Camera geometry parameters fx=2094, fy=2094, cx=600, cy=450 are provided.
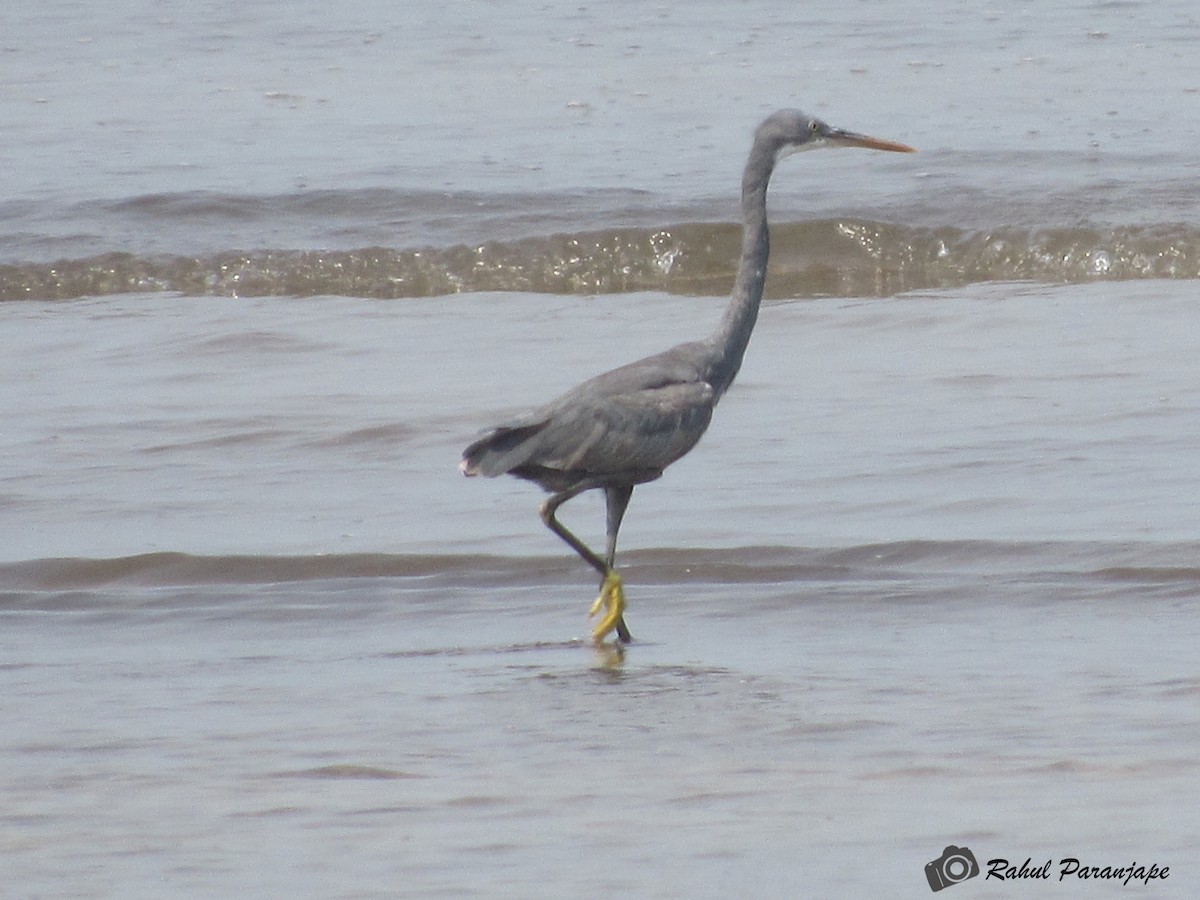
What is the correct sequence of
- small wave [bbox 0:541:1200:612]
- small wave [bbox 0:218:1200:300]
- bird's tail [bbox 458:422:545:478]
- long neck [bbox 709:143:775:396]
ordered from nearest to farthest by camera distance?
bird's tail [bbox 458:422:545:478] → small wave [bbox 0:541:1200:612] → long neck [bbox 709:143:775:396] → small wave [bbox 0:218:1200:300]

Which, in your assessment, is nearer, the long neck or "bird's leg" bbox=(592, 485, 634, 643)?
"bird's leg" bbox=(592, 485, 634, 643)

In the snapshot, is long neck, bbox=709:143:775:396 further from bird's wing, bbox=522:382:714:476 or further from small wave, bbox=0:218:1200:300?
small wave, bbox=0:218:1200:300

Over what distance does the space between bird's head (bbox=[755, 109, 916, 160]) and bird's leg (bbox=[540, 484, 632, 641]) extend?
4.90 feet

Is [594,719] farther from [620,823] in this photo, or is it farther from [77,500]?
[77,500]

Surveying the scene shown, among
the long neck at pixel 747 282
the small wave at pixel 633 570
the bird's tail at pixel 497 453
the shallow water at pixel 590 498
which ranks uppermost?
the long neck at pixel 747 282

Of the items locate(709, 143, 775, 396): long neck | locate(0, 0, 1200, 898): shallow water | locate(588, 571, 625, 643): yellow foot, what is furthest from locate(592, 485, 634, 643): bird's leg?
locate(709, 143, 775, 396): long neck

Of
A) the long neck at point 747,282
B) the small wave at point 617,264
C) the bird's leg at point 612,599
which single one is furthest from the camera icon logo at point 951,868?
the small wave at point 617,264

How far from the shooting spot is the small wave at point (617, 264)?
12438 mm

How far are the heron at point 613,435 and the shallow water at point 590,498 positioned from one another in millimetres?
320

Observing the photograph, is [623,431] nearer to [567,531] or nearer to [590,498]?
[567,531]

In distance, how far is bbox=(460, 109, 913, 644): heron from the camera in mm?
6207

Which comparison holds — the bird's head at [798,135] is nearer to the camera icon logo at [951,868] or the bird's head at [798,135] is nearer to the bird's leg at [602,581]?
the bird's leg at [602,581]

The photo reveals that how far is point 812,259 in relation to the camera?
12758 mm

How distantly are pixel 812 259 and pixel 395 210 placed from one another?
2.97m
